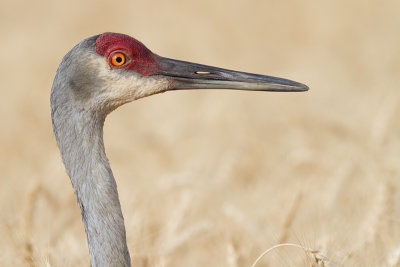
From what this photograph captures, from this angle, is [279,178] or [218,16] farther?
[218,16]

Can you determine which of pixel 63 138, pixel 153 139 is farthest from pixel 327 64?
pixel 63 138

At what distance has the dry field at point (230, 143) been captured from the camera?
15.1 feet

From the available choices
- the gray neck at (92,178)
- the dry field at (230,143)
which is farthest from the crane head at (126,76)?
the dry field at (230,143)

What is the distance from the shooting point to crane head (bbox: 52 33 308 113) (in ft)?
12.6

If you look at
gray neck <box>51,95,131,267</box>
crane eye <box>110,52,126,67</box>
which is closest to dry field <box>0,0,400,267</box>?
gray neck <box>51,95,131,267</box>

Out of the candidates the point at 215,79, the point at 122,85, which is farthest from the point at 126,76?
the point at 215,79

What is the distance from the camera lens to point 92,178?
3740mm

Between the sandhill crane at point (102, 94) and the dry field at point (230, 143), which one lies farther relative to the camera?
the dry field at point (230, 143)

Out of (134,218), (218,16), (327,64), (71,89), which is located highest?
(218,16)

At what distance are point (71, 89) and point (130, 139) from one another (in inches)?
191

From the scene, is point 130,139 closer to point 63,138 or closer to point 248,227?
point 248,227

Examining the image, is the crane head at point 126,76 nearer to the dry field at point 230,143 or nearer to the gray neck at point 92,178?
the gray neck at point 92,178

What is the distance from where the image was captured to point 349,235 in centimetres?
452

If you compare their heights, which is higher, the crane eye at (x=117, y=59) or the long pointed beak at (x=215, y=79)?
the crane eye at (x=117, y=59)
